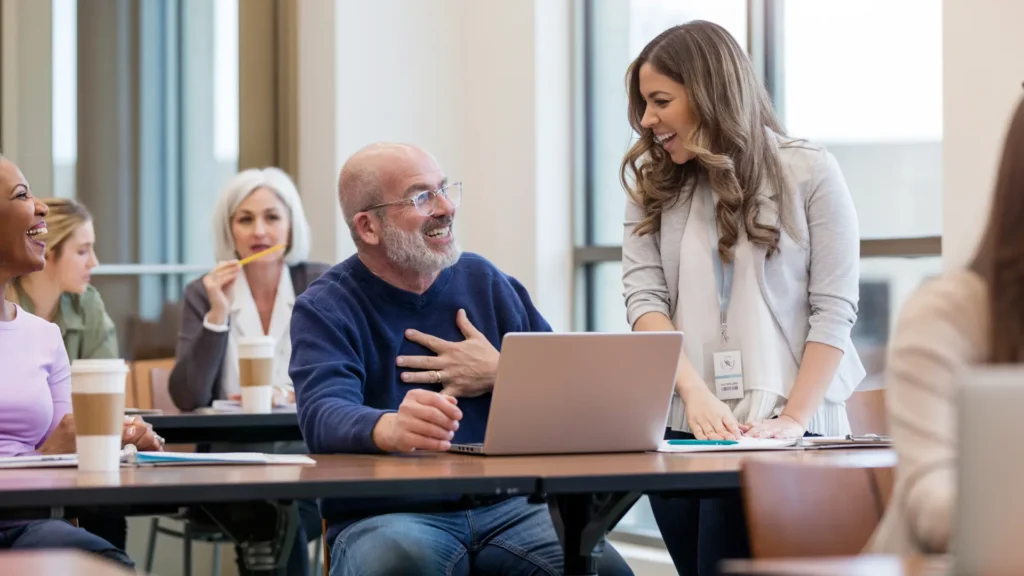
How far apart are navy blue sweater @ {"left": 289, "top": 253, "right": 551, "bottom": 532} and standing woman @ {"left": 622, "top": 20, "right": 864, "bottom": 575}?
339 mm

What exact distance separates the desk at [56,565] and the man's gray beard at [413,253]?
144cm

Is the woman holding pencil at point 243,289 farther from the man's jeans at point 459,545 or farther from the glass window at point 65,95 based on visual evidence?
the man's jeans at point 459,545

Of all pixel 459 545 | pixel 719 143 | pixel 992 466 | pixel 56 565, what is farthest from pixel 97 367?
pixel 992 466

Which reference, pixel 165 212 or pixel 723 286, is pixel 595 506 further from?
pixel 165 212

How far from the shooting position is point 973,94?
3.67 meters

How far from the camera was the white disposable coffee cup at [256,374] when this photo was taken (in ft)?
12.4

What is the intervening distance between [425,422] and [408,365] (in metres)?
0.37

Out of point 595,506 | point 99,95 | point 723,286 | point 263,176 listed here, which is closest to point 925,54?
point 723,286

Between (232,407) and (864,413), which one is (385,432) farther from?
(232,407)

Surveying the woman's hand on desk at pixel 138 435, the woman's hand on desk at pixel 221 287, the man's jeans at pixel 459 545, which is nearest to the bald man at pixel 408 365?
the man's jeans at pixel 459 545

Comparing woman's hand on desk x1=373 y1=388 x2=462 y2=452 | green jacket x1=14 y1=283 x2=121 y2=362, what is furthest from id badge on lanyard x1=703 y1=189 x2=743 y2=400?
green jacket x1=14 y1=283 x2=121 y2=362

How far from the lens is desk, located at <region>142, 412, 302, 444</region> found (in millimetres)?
3637

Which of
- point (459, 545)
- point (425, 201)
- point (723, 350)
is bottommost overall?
point (459, 545)

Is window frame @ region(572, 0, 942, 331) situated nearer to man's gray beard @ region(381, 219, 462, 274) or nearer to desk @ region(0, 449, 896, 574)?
man's gray beard @ region(381, 219, 462, 274)
